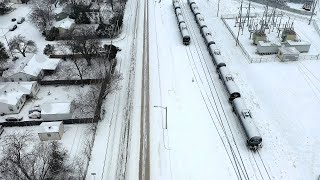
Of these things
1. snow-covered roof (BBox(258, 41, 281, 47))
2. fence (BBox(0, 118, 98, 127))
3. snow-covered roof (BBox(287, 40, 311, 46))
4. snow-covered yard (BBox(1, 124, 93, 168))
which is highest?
snow-covered roof (BBox(258, 41, 281, 47))

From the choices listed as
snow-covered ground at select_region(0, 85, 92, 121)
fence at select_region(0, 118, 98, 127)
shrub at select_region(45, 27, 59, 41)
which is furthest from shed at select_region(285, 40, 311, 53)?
shrub at select_region(45, 27, 59, 41)

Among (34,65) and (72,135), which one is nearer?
(72,135)

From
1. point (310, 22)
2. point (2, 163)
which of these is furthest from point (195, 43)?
point (2, 163)

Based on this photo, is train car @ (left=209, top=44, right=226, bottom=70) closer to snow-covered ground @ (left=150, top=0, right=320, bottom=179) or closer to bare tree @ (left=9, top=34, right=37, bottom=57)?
snow-covered ground @ (left=150, top=0, right=320, bottom=179)

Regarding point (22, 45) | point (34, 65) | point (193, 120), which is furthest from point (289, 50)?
point (22, 45)

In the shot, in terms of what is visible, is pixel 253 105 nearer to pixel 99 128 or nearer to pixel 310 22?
pixel 99 128

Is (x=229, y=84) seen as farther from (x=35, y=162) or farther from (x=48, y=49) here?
(x=48, y=49)

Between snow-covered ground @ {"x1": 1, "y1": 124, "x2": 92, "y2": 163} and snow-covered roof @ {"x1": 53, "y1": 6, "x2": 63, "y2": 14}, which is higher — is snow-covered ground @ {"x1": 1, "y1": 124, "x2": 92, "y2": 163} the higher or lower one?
the lower one
